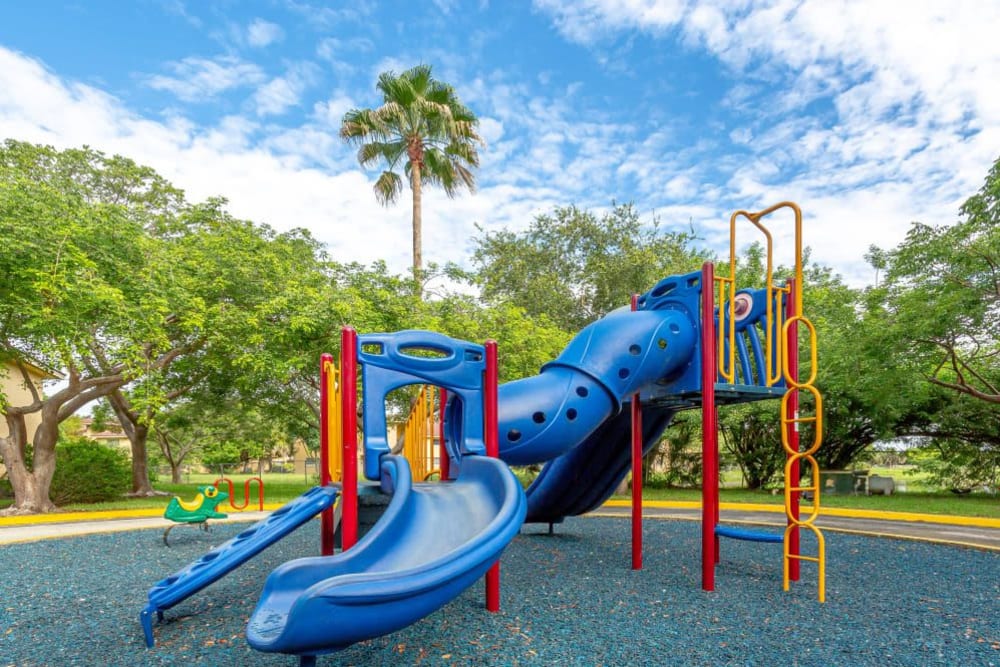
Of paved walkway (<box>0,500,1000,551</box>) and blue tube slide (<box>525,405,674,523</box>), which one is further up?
blue tube slide (<box>525,405,674,523</box>)

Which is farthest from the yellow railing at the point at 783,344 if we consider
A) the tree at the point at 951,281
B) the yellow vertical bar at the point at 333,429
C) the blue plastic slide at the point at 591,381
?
the tree at the point at 951,281

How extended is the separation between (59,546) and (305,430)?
53.0ft

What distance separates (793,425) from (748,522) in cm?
503

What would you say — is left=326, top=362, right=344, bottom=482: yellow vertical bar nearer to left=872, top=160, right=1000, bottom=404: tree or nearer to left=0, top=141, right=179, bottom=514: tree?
left=0, top=141, right=179, bottom=514: tree

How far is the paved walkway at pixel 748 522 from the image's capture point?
8.60 metres

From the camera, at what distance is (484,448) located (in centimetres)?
461

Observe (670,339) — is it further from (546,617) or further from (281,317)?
(281,317)

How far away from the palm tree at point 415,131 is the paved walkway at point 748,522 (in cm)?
873

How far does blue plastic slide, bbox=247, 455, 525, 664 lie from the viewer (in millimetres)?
2631

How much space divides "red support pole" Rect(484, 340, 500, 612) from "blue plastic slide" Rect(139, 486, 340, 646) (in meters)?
1.25

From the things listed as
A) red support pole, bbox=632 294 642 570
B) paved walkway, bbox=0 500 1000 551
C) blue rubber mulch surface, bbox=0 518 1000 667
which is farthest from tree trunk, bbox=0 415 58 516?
red support pole, bbox=632 294 642 570

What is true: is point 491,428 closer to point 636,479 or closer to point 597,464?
point 636,479

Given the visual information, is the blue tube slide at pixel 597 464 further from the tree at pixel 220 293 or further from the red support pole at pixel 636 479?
the tree at pixel 220 293

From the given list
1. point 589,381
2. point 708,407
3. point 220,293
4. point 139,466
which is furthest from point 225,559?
point 139,466
